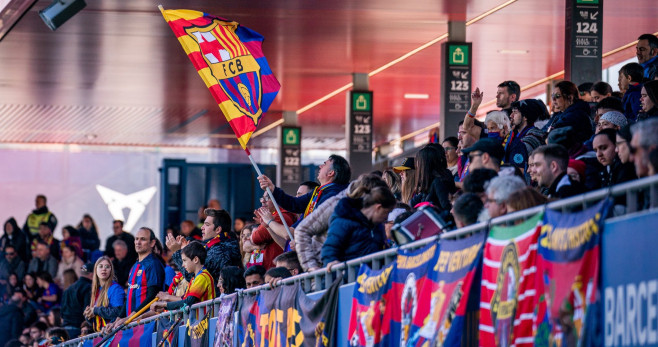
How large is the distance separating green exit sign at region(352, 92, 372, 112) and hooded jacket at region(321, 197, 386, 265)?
15.3 metres

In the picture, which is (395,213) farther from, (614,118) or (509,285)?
(509,285)

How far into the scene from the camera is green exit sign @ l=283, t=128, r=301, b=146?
2881cm

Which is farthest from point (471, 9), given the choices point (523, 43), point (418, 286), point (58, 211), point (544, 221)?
point (58, 211)

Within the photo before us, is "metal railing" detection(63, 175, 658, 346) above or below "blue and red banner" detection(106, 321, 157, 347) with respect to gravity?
above

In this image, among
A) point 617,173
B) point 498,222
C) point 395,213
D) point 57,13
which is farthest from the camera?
point 57,13

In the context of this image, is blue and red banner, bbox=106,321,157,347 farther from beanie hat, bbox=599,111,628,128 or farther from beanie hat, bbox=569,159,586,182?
beanie hat, bbox=569,159,586,182

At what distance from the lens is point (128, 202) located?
125 ft

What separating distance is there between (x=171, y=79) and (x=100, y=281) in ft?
31.3

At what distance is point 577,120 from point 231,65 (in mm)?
3405

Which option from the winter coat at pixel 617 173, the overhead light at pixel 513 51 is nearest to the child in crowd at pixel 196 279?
the winter coat at pixel 617 173

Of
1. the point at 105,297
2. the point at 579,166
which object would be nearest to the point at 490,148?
the point at 579,166

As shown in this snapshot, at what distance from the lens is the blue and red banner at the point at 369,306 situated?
7988 millimetres

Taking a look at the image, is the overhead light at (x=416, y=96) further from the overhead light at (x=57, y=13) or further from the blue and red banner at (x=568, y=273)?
the blue and red banner at (x=568, y=273)

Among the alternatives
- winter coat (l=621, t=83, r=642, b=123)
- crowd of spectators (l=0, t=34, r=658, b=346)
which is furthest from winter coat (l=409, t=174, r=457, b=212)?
winter coat (l=621, t=83, r=642, b=123)
